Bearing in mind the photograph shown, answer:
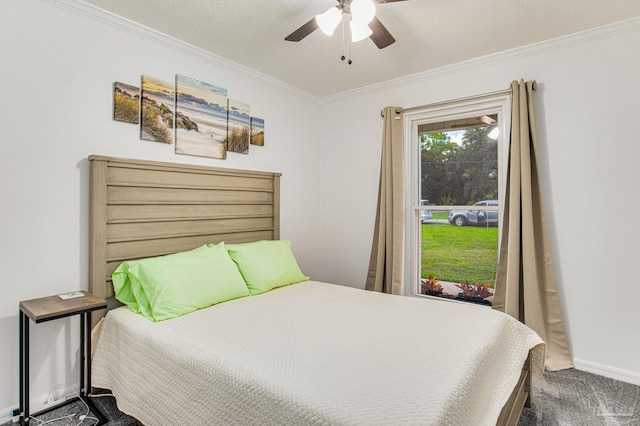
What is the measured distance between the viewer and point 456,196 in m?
3.16

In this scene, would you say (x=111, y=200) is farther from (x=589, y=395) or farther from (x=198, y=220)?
(x=589, y=395)

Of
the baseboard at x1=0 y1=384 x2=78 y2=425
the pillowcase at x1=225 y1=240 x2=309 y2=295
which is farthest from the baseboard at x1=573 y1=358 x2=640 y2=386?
the baseboard at x1=0 y1=384 x2=78 y2=425

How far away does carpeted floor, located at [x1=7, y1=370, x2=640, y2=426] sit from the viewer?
1.92 meters

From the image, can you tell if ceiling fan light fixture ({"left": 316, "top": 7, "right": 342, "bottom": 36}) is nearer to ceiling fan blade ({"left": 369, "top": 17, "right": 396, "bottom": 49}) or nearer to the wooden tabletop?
ceiling fan blade ({"left": 369, "top": 17, "right": 396, "bottom": 49})

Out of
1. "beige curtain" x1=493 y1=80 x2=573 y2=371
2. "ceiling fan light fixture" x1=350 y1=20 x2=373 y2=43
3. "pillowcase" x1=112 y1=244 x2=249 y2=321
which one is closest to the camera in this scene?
"ceiling fan light fixture" x1=350 y1=20 x2=373 y2=43

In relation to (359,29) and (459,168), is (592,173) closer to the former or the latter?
(459,168)

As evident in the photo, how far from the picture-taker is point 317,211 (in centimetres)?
397

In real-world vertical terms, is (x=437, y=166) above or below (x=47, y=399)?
above

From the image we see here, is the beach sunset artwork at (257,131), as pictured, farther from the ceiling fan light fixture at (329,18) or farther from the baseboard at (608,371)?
the baseboard at (608,371)

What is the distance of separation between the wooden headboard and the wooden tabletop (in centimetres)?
24

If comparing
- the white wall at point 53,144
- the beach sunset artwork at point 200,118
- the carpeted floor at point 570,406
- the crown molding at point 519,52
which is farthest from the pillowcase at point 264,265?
the crown molding at point 519,52

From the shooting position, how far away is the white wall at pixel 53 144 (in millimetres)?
1900

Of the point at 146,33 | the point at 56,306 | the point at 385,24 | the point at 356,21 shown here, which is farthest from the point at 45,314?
the point at 385,24

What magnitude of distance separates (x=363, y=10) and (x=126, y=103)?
1690 mm
